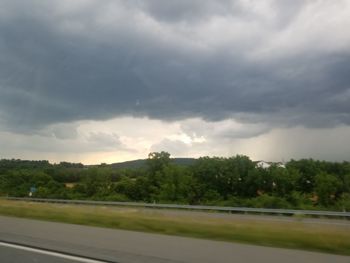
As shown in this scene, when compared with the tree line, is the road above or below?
below

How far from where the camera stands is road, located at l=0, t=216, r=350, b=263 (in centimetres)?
940

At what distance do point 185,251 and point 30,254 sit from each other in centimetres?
317

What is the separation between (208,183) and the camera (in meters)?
89.1

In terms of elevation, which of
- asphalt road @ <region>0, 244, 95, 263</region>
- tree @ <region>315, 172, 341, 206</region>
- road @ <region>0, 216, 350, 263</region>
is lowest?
asphalt road @ <region>0, 244, 95, 263</region>

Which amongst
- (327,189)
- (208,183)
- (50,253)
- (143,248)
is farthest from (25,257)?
(208,183)

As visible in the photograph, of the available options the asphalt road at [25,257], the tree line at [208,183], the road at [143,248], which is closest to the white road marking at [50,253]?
the asphalt road at [25,257]

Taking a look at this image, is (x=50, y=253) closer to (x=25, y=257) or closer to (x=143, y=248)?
(x=25, y=257)

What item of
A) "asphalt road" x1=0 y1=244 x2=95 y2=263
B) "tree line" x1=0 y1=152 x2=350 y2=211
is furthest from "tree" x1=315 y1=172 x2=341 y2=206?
"asphalt road" x1=0 y1=244 x2=95 y2=263

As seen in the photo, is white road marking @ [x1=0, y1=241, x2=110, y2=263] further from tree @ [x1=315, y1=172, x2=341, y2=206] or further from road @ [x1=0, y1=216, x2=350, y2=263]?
tree @ [x1=315, y1=172, x2=341, y2=206]

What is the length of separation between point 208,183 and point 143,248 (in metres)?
78.6

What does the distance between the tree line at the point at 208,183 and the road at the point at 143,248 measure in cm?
6060

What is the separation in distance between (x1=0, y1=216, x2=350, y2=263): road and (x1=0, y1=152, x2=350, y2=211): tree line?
6060 cm

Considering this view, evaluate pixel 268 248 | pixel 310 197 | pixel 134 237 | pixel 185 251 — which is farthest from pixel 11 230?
pixel 310 197

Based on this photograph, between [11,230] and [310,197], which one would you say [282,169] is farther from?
[11,230]
